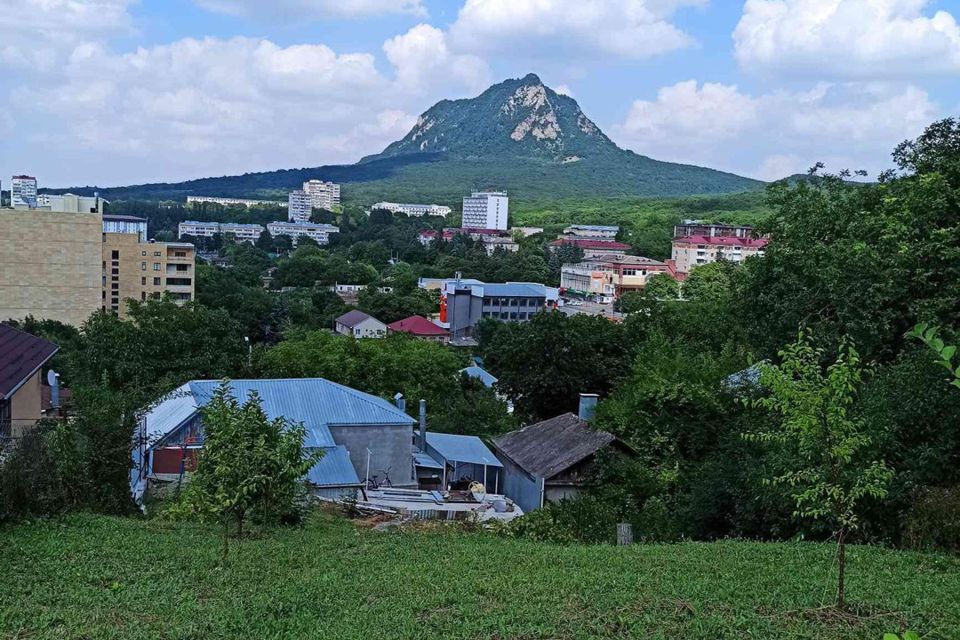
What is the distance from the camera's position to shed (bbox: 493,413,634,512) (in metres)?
15.5

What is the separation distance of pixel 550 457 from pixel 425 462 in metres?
2.83

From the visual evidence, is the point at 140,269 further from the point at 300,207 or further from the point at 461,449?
the point at 300,207

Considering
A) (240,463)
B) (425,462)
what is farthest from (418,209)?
(240,463)

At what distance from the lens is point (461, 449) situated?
18.5m

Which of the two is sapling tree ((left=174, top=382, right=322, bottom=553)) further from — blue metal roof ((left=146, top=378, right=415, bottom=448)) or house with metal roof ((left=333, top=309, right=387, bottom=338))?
house with metal roof ((left=333, top=309, right=387, bottom=338))

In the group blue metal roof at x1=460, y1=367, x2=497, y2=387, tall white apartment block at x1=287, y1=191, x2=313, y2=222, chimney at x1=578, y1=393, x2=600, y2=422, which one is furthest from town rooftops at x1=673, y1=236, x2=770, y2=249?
tall white apartment block at x1=287, y1=191, x2=313, y2=222

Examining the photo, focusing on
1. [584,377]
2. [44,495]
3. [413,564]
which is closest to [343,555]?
[413,564]

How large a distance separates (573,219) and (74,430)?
12489 cm

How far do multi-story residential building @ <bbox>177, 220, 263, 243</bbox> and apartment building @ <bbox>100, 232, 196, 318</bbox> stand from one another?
69.6 m

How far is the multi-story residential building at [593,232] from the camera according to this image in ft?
380

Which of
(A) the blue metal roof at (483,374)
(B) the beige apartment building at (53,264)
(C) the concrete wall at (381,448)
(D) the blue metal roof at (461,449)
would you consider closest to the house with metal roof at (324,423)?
(C) the concrete wall at (381,448)

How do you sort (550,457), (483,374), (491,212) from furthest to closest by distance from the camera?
(491,212) < (483,374) < (550,457)

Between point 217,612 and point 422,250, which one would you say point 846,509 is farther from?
point 422,250

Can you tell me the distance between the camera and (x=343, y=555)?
27.9 feet
